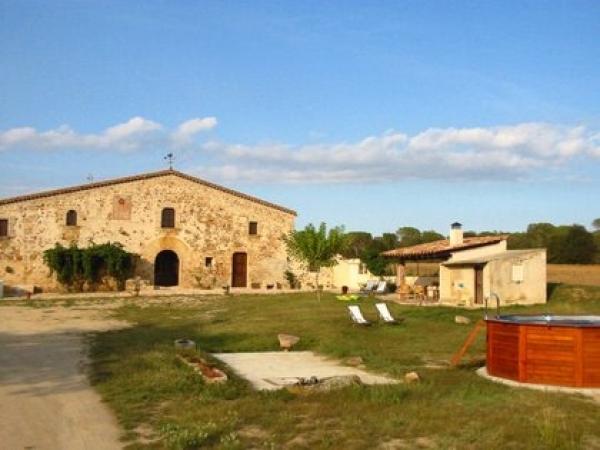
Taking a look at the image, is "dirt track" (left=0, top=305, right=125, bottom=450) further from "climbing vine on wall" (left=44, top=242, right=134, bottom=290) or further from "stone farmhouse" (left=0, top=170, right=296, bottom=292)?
"stone farmhouse" (left=0, top=170, right=296, bottom=292)

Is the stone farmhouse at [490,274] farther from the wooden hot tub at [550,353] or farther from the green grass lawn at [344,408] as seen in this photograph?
the wooden hot tub at [550,353]

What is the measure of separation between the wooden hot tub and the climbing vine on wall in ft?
91.8

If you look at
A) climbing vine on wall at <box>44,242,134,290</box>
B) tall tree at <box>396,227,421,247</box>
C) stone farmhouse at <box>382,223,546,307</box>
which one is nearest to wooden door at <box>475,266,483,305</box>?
stone farmhouse at <box>382,223,546,307</box>

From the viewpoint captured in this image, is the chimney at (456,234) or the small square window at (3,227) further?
the small square window at (3,227)

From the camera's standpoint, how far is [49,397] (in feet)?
29.5

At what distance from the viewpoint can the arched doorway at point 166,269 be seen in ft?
125

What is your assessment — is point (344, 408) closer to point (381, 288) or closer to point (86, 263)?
point (381, 288)

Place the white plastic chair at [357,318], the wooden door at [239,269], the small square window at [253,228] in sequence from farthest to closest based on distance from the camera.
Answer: the small square window at [253,228]
the wooden door at [239,269]
the white plastic chair at [357,318]

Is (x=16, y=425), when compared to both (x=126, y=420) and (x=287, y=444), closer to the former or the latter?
(x=126, y=420)

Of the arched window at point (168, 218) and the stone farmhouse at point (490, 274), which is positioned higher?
the arched window at point (168, 218)

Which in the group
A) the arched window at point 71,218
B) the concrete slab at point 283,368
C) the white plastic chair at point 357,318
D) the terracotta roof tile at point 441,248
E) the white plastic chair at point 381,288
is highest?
the arched window at point 71,218

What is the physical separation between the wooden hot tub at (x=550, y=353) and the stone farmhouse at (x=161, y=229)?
2888 centimetres

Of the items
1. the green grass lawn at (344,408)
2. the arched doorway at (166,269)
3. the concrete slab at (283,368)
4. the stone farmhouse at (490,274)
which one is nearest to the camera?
the green grass lawn at (344,408)

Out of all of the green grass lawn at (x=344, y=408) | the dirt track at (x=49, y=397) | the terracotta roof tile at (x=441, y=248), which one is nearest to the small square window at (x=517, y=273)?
the terracotta roof tile at (x=441, y=248)
